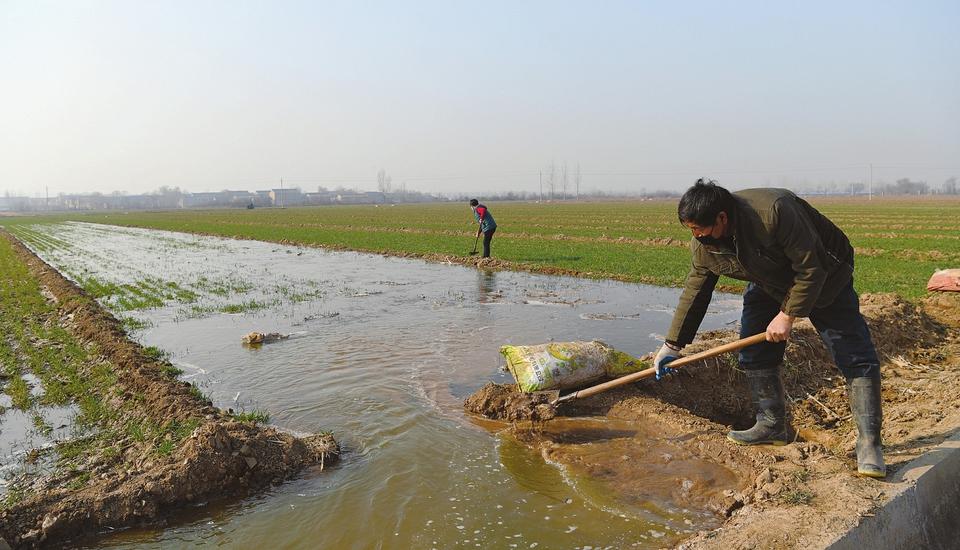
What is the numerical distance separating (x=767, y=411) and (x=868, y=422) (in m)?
0.82

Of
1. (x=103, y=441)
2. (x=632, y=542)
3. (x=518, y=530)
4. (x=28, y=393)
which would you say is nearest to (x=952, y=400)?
(x=632, y=542)

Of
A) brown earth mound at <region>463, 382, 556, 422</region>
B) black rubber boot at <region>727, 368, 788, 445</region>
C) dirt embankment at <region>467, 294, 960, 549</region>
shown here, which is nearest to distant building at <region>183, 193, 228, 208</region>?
brown earth mound at <region>463, 382, 556, 422</region>

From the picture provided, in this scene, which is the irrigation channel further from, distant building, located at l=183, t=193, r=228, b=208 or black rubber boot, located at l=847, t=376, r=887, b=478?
distant building, located at l=183, t=193, r=228, b=208

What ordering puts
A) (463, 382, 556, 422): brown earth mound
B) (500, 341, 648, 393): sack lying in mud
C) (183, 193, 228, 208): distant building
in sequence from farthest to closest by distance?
(183, 193, 228, 208): distant building, (500, 341, 648, 393): sack lying in mud, (463, 382, 556, 422): brown earth mound

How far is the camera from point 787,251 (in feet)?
10.7

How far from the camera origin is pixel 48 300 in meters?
A: 12.5

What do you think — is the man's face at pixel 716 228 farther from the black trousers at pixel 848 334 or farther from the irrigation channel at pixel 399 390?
the irrigation channel at pixel 399 390

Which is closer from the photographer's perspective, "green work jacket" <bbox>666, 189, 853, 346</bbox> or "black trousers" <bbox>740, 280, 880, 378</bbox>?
"green work jacket" <bbox>666, 189, 853, 346</bbox>

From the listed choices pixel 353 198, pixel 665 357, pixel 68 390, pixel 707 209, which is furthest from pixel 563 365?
pixel 353 198

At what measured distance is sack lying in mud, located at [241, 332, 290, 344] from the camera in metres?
8.39

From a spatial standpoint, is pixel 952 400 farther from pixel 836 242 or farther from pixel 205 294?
pixel 205 294

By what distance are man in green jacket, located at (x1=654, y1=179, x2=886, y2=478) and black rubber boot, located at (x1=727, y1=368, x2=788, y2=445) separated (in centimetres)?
46

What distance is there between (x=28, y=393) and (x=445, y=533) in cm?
531

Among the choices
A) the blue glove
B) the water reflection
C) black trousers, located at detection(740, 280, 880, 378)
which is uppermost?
black trousers, located at detection(740, 280, 880, 378)
